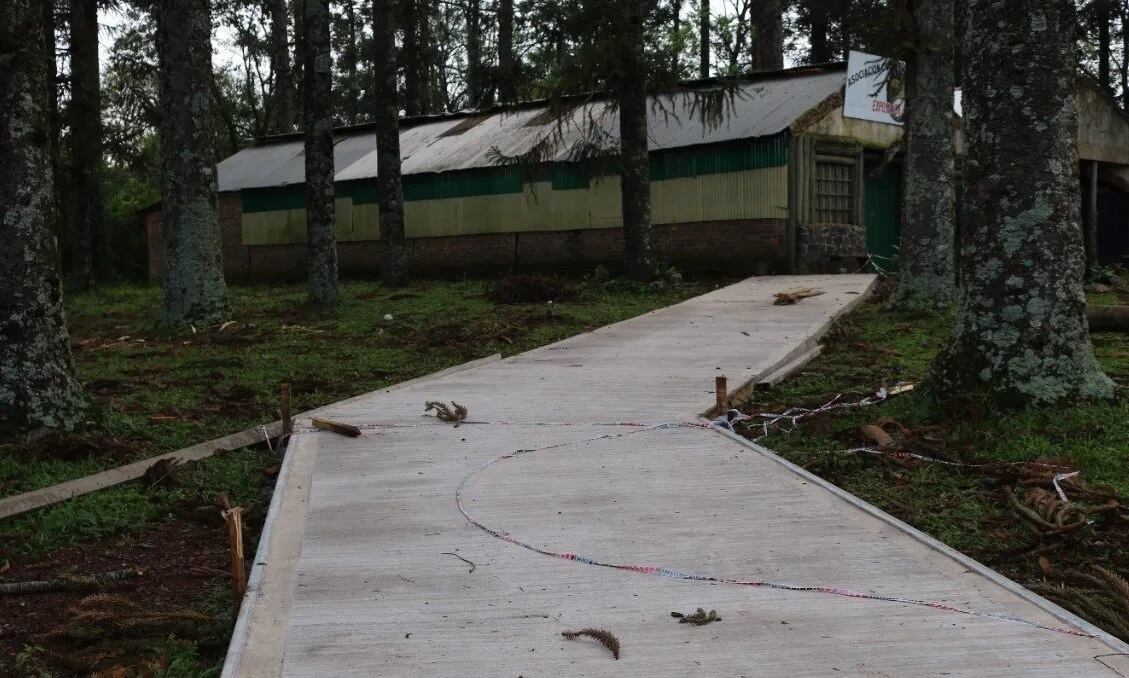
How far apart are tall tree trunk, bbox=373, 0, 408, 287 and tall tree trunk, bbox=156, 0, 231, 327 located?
18.6 ft

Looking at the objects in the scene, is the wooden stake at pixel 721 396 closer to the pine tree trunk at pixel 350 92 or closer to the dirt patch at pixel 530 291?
the dirt patch at pixel 530 291

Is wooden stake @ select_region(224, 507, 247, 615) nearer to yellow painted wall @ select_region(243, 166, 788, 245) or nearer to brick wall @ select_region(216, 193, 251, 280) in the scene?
yellow painted wall @ select_region(243, 166, 788, 245)

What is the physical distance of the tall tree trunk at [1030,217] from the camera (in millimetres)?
7000

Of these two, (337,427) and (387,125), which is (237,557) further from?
(387,125)

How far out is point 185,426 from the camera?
26.9 feet

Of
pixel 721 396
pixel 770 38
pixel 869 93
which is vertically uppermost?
pixel 770 38

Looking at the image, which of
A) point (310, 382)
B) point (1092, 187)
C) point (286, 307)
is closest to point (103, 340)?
point (286, 307)

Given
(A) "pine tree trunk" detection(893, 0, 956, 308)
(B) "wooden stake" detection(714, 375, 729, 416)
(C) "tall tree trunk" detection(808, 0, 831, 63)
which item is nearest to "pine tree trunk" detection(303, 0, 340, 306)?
(A) "pine tree trunk" detection(893, 0, 956, 308)

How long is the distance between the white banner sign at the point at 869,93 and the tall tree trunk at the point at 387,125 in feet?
29.0

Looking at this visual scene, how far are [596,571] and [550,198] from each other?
1992cm

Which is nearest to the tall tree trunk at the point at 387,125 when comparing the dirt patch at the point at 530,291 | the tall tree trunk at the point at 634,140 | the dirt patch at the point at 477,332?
the dirt patch at the point at 530,291

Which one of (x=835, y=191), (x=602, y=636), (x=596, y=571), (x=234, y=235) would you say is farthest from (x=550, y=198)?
(x=602, y=636)

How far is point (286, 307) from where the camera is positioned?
18.1 m

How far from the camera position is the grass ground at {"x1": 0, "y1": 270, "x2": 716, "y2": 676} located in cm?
418
